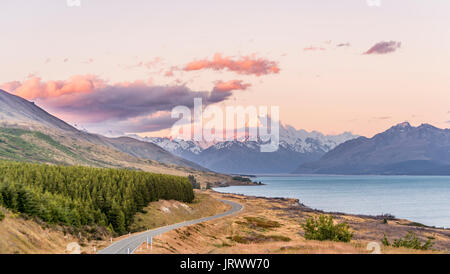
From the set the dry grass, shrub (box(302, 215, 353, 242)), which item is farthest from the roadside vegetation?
shrub (box(302, 215, 353, 242))

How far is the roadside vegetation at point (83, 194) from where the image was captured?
59116mm

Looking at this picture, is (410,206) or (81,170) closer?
(81,170)

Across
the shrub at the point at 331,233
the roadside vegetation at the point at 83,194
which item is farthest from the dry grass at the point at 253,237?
the roadside vegetation at the point at 83,194

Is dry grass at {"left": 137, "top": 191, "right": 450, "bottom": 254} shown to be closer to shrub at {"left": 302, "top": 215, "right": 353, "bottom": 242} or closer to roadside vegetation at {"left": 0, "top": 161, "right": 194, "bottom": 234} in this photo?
shrub at {"left": 302, "top": 215, "right": 353, "bottom": 242}

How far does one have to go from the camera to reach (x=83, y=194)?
88.9 m

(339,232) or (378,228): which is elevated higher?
(339,232)

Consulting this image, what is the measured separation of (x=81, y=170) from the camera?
115 metres

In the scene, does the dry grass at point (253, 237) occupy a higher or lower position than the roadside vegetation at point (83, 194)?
lower

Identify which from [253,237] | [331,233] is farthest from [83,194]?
[331,233]

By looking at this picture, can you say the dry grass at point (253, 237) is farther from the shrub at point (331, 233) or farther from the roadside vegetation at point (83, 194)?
the roadside vegetation at point (83, 194)
